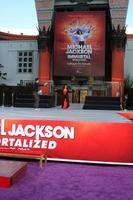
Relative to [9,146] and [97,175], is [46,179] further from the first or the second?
[9,146]

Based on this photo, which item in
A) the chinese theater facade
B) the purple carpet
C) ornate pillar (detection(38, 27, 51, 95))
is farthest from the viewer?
ornate pillar (detection(38, 27, 51, 95))

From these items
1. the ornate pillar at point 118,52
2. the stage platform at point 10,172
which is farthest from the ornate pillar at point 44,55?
the stage platform at point 10,172

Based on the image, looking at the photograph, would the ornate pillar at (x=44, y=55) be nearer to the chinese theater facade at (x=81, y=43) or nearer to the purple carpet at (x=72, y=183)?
the chinese theater facade at (x=81, y=43)

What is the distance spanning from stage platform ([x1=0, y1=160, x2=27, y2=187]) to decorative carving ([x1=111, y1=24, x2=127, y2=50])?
3509 cm

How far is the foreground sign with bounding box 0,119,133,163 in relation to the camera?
7.33m

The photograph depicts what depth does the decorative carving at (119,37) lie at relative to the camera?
39750mm

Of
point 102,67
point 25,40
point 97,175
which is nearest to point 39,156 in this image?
point 97,175

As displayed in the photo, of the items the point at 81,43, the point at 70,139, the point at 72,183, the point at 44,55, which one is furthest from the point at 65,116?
the point at 44,55

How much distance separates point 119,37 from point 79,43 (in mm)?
4660

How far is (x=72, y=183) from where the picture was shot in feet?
19.3

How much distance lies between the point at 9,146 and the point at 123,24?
114ft

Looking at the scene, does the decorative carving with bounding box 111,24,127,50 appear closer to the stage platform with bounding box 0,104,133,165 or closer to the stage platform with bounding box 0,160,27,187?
the stage platform with bounding box 0,104,133,165

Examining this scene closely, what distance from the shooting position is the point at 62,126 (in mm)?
7484

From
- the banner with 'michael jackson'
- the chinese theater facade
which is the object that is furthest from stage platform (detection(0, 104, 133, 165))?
the banner with 'michael jackson'
